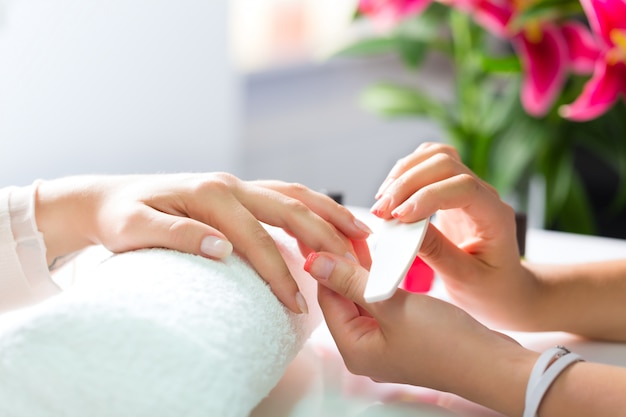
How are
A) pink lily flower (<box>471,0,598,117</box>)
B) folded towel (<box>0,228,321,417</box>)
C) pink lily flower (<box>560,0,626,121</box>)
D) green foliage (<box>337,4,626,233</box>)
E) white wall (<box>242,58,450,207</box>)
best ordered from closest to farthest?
folded towel (<box>0,228,321,417</box>) → pink lily flower (<box>560,0,626,121</box>) → pink lily flower (<box>471,0,598,117</box>) → green foliage (<box>337,4,626,233</box>) → white wall (<box>242,58,450,207</box>)

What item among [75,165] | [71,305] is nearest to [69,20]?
[75,165]

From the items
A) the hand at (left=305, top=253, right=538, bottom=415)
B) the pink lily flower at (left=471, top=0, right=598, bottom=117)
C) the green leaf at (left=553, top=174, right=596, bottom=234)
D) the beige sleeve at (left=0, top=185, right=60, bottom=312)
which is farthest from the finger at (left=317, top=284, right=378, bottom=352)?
the green leaf at (left=553, top=174, right=596, bottom=234)

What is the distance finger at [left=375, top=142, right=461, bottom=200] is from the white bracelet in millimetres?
170

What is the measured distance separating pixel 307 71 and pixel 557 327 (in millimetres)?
1478

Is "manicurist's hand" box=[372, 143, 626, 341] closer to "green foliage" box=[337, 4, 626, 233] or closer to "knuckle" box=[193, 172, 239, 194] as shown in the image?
"knuckle" box=[193, 172, 239, 194]

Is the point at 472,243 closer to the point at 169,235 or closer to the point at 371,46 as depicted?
the point at 169,235

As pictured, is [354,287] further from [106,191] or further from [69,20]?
[69,20]

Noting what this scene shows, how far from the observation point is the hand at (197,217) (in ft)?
1.76

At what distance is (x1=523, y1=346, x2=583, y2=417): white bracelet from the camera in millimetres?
491

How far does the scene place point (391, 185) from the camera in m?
0.60

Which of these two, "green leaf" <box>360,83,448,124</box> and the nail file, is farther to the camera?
"green leaf" <box>360,83,448,124</box>

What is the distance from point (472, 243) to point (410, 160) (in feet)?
0.27

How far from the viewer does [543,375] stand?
50 cm

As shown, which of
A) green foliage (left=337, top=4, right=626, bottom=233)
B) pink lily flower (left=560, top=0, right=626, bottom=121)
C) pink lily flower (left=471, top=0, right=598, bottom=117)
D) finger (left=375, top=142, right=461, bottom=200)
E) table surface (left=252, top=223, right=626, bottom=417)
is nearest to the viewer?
table surface (left=252, top=223, right=626, bottom=417)
